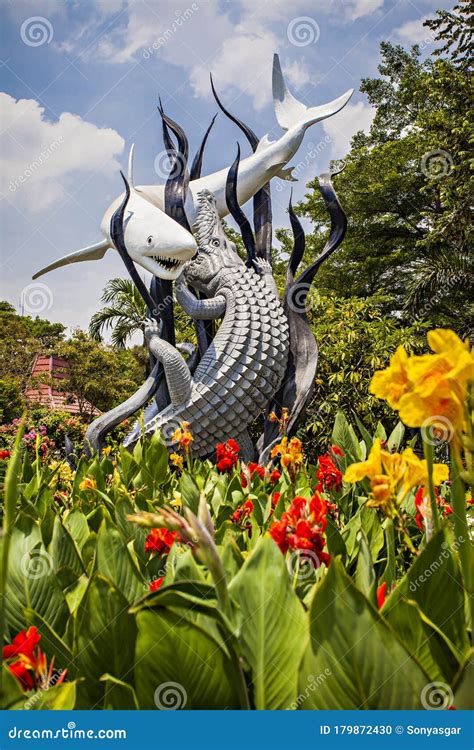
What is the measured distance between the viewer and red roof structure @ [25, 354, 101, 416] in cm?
1806

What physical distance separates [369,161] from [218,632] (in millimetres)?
16798

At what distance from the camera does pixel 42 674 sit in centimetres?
68

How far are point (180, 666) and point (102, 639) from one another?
14 centimetres

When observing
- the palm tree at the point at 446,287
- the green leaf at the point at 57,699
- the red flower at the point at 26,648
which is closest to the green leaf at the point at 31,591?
the red flower at the point at 26,648

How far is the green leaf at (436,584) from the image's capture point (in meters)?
0.78

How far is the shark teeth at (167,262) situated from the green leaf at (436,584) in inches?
192

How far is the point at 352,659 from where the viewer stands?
0.61 meters

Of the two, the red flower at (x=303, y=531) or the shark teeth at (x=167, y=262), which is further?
the shark teeth at (x=167, y=262)

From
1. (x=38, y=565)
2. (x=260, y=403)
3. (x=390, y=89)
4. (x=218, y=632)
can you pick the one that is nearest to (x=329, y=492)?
(x=38, y=565)

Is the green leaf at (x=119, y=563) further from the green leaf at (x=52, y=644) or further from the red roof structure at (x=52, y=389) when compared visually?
the red roof structure at (x=52, y=389)

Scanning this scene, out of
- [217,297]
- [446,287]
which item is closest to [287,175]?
[217,297]

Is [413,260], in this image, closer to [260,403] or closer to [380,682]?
[260,403]

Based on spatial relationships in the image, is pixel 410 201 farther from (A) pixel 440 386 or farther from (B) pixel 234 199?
(A) pixel 440 386

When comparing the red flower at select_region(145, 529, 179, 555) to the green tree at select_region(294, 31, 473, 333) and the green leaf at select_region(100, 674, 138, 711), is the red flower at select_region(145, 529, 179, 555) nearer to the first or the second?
the green leaf at select_region(100, 674, 138, 711)
